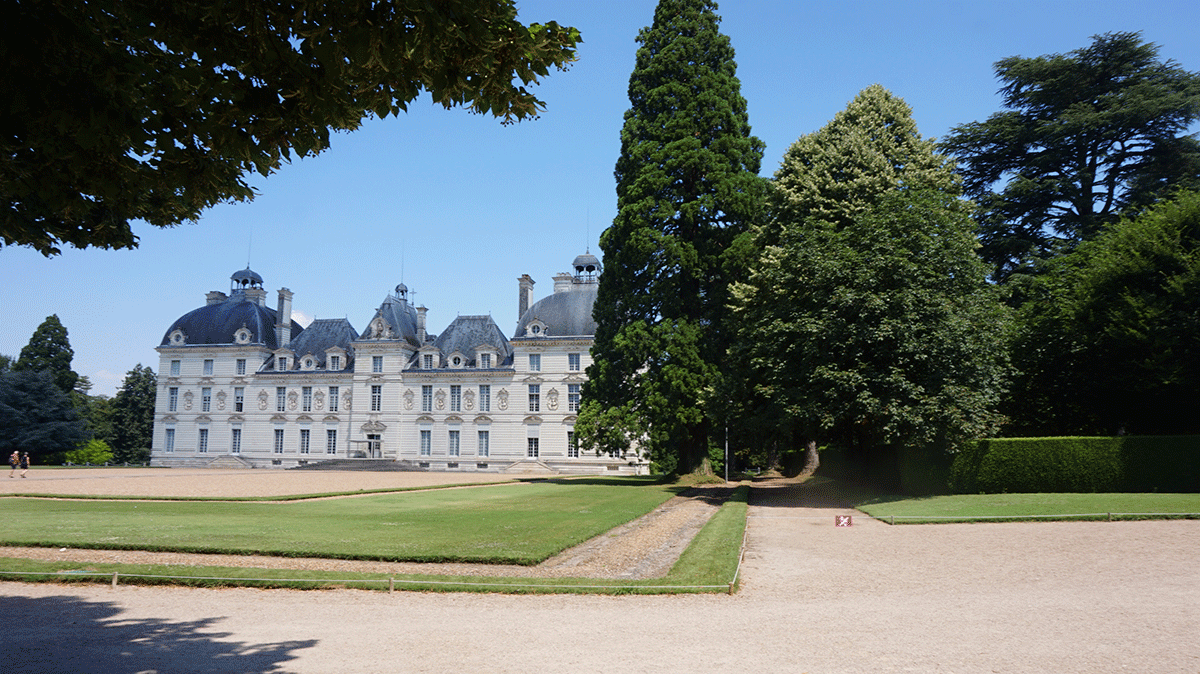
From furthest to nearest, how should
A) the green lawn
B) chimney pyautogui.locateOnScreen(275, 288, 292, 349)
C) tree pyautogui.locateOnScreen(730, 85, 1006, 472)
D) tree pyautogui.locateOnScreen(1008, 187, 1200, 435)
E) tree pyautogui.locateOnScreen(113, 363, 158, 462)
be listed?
1. tree pyautogui.locateOnScreen(113, 363, 158, 462)
2. chimney pyautogui.locateOnScreen(275, 288, 292, 349)
3. tree pyautogui.locateOnScreen(1008, 187, 1200, 435)
4. tree pyautogui.locateOnScreen(730, 85, 1006, 472)
5. the green lawn

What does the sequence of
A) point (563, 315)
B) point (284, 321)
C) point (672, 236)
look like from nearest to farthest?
point (672, 236)
point (563, 315)
point (284, 321)

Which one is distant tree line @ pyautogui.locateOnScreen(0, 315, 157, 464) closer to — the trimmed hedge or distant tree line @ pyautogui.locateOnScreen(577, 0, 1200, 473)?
distant tree line @ pyautogui.locateOnScreen(577, 0, 1200, 473)

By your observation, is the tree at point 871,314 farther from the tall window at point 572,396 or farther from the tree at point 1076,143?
the tall window at point 572,396

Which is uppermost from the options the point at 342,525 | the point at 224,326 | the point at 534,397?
the point at 224,326

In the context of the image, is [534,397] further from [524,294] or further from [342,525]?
[342,525]

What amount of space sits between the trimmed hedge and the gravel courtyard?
9832mm

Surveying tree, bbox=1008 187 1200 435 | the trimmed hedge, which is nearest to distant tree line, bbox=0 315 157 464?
the trimmed hedge

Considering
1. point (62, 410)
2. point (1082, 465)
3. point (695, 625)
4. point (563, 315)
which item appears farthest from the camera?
point (62, 410)

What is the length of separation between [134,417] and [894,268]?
70235mm

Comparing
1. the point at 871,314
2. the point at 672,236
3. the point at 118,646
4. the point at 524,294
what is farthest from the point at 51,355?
the point at 118,646

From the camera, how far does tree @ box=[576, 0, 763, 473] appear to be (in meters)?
30.0

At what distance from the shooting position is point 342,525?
1598cm

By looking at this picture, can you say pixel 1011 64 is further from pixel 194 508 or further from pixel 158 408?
pixel 158 408

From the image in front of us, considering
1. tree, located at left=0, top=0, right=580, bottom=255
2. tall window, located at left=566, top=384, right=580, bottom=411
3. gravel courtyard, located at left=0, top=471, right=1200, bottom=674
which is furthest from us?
tall window, located at left=566, top=384, right=580, bottom=411
